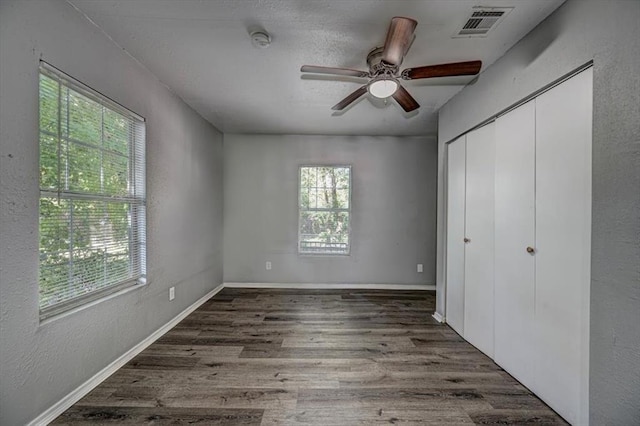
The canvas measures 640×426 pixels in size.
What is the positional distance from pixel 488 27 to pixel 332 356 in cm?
270

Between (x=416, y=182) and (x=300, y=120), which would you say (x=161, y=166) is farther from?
(x=416, y=182)

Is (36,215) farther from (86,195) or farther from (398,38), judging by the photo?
(398,38)

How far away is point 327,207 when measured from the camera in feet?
13.7

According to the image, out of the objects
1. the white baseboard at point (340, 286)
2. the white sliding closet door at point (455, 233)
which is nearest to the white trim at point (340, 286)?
the white baseboard at point (340, 286)

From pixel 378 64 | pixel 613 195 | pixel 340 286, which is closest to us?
pixel 613 195

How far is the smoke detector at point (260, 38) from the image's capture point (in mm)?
1712

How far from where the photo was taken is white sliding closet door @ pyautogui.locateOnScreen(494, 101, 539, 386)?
5.87 feet

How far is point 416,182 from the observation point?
4137mm

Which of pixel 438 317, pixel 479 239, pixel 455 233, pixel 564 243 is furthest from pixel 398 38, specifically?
pixel 438 317

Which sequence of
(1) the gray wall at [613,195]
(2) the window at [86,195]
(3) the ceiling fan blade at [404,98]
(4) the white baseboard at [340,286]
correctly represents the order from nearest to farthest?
(1) the gray wall at [613,195], (2) the window at [86,195], (3) the ceiling fan blade at [404,98], (4) the white baseboard at [340,286]

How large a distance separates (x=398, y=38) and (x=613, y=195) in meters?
1.35

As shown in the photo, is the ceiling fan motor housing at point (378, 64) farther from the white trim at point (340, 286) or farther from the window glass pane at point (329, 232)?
the white trim at point (340, 286)

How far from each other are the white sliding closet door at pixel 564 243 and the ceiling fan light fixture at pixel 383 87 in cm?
95

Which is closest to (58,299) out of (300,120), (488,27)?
(300,120)
